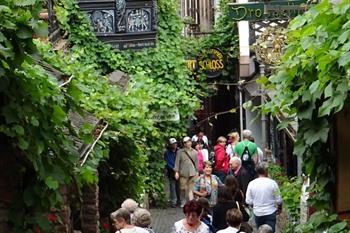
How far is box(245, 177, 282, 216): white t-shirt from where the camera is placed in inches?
599

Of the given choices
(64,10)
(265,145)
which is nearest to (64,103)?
A: (64,10)

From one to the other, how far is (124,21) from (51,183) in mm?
13311

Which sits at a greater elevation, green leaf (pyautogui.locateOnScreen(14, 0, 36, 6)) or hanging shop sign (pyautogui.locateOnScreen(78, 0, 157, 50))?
green leaf (pyautogui.locateOnScreen(14, 0, 36, 6))

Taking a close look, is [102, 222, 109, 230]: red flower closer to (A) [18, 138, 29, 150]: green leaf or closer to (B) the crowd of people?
(B) the crowd of people

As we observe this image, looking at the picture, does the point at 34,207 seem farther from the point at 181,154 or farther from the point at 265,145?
the point at 265,145

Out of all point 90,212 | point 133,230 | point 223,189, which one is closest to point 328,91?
point 133,230

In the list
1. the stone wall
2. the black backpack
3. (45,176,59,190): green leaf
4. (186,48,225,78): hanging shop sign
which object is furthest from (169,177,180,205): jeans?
(45,176,59,190): green leaf

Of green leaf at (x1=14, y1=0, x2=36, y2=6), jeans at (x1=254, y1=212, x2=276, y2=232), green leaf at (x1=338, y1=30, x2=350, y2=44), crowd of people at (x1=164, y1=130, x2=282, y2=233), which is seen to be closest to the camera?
green leaf at (x1=14, y1=0, x2=36, y2=6)

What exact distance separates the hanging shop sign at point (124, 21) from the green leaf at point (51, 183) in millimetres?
13151

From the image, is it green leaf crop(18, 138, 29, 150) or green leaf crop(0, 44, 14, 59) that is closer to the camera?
green leaf crop(0, 44, 14, 59)

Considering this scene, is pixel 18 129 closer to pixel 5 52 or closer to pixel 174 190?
pixel 5 52

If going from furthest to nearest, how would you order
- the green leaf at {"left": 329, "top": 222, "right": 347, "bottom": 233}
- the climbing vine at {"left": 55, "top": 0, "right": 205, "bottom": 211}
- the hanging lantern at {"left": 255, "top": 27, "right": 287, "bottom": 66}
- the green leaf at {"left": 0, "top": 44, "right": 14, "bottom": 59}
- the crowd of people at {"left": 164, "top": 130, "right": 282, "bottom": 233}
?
the climbing vine at {"left": 55, "top": 0, "right": 205, "bottom": 211} → the hanging lantern at {"left": 255, "top": 27, "right": 287, "bottom": 66} → the crowd of people at {"left": 164, "top": 130, "right": 282, "bottom": 233} → the green leaf at {"left": 329, "top": 222, "right": 347, "bottom": 233} → the green leaf at {"left": 0, "top": 44, "right": 14, "bottom": 59}

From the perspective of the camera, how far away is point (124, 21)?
2109 centimetres

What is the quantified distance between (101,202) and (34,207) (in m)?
6.57
